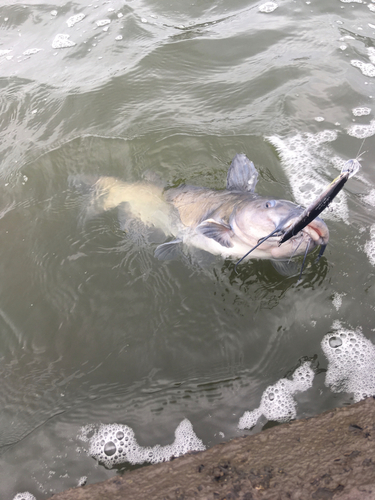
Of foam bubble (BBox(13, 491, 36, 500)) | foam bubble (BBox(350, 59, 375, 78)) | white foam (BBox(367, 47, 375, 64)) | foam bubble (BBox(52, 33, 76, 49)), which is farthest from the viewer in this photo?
foam bubble (BBox(52, 33, 76, 49))

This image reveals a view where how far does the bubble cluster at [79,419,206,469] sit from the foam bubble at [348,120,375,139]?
3.81 m

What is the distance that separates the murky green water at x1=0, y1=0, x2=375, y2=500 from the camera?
2.55 meters

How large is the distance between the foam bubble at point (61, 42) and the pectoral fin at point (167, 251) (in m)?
5.05

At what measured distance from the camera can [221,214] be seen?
3.20 meters

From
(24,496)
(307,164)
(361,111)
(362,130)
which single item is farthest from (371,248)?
(24,496)

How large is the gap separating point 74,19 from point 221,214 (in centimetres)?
624

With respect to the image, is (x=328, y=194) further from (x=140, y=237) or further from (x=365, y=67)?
(x=365, y=67)

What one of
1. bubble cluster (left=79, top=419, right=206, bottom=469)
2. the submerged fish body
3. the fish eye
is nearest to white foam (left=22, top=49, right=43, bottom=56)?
the submerged fish body

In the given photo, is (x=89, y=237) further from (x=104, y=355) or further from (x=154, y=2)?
(x=154, y=2)

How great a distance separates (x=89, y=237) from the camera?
3.68 meters

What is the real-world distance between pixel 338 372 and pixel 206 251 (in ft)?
4.97

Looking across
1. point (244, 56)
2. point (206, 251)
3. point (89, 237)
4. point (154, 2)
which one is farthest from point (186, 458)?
point (154, 2)

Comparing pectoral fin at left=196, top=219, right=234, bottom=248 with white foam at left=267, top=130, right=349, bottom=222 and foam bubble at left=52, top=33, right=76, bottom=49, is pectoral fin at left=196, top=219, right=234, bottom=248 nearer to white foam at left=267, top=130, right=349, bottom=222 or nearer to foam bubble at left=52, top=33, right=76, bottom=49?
white foam at left=267, top=130, right=349, bottom=222

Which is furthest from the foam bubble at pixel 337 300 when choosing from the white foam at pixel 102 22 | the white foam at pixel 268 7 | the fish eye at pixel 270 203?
the white foam at pixel 102 22
